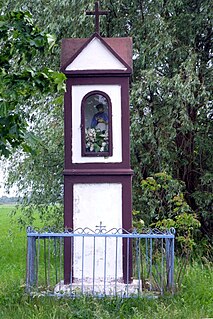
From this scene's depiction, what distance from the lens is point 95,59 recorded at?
576cm

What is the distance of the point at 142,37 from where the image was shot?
8.84m

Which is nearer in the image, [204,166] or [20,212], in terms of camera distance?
[204,166]

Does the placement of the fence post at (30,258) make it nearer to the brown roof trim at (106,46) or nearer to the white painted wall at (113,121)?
the white painted wall at (113,121)

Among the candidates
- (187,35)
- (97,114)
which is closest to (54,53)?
(187,35)

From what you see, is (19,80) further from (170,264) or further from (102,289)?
(170,264)

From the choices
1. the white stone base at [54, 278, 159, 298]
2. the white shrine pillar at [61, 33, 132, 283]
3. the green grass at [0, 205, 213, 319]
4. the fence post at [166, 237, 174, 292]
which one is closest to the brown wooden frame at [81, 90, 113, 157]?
the white shrine pillar at [61, 33, 132, 283]

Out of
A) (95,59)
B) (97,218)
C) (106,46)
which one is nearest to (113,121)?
(95,59)

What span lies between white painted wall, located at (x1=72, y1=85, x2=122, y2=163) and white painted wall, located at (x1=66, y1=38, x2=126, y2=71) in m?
0.20

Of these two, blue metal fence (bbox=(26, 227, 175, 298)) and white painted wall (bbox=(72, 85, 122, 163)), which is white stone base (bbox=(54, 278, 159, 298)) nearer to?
blue metal fence (bbox=(26, 227, 175, 298))

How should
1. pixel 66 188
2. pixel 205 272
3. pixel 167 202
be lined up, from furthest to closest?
pixel 167 202 < pixel 205 272 < pixel 66 188

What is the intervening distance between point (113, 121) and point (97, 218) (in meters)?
1.04

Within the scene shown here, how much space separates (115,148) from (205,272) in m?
1.95

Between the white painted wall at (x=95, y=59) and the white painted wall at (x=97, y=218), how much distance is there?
1.26 m

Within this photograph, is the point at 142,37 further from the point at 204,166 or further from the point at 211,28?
the point at 204,166
